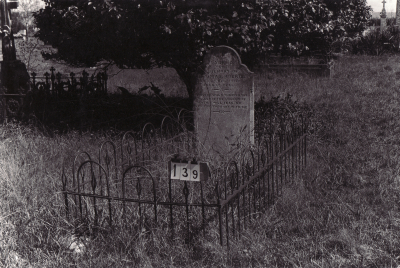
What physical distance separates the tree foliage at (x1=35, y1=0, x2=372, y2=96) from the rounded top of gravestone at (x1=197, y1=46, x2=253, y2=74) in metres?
0.83

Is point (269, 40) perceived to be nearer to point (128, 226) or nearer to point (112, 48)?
point (112, 48)

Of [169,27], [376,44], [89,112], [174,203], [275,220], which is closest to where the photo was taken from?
[174,203]

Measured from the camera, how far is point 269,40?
7684 millimetres

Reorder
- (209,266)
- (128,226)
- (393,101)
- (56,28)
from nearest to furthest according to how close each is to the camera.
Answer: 1. (209,266)
2. (128,226)
3. (56,28)
4. (393,101)

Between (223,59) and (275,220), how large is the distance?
2.48 meters

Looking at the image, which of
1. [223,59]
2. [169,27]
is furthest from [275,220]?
[169,27]

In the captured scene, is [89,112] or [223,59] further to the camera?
[89,112]

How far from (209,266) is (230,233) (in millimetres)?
627

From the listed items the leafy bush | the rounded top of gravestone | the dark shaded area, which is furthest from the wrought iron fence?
the leafy bush

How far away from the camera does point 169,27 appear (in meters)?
6.81

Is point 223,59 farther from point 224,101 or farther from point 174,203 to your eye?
point 174,203

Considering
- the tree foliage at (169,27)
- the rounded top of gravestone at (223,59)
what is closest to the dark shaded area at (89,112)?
the tree foliage at (169,27)

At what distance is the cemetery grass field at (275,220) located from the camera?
3.57 m

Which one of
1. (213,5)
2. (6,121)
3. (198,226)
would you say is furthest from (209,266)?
(6,121)
